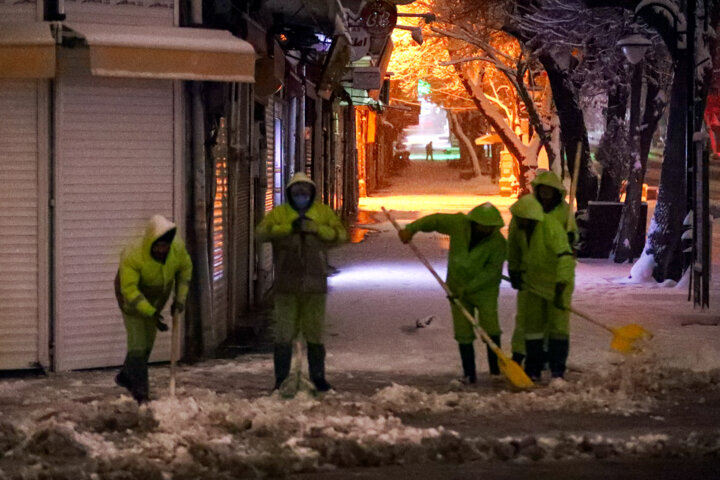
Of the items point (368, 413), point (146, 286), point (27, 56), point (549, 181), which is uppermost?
point (27, 56)

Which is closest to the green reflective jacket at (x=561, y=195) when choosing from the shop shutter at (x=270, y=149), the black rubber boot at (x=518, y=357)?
the black rubber boot at (x=518, y=357)

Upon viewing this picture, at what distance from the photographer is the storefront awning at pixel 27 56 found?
8859mm

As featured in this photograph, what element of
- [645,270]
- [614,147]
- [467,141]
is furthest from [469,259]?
[467,141]

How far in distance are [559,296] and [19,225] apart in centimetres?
418

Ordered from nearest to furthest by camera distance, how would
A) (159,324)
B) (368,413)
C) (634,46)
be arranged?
(368,413)
(159,324)
(634,46)

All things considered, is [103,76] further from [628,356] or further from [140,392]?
[628,356]

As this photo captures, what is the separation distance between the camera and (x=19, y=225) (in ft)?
31.1

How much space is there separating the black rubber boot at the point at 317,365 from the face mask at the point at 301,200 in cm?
100

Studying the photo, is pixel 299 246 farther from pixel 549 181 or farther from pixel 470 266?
pixel 549 181

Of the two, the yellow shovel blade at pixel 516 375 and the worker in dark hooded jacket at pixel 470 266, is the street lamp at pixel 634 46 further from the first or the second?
the yellow shovel blade at pixel 516 375

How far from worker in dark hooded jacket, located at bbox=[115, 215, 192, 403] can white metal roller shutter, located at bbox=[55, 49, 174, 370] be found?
1422mm

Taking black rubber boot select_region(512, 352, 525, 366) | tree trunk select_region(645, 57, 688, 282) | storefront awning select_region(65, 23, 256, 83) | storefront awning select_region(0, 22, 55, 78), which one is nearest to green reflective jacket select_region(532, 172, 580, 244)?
black rubber boot select_region(512, 352, 525, 366)

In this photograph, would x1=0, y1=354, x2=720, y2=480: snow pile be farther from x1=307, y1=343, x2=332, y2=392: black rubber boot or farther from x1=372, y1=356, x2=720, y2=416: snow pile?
x1=307, y1=343, x2=332, y2=392: black rubber boot

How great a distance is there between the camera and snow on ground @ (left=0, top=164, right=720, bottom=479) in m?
6.73
